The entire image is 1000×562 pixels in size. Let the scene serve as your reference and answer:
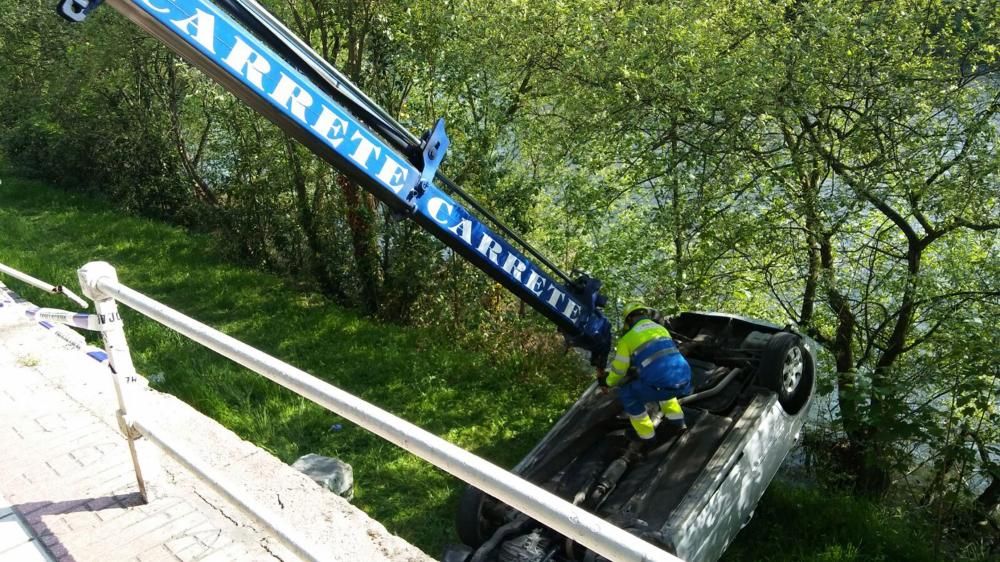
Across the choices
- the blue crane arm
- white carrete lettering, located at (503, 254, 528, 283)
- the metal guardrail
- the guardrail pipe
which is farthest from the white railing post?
white carrete lettering, located at (503, 254, 528, 283)

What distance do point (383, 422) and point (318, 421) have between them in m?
5.00

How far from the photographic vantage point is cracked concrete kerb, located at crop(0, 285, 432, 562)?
2.86 metres

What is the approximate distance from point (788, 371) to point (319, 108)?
13.8ft

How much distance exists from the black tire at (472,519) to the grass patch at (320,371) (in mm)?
580

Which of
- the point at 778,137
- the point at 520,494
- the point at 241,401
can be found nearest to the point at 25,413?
the point at 241,401

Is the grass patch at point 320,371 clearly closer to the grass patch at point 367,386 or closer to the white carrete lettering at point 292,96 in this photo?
the grass patch at point 367,386

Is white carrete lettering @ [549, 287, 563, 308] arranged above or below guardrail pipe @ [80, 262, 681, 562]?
above

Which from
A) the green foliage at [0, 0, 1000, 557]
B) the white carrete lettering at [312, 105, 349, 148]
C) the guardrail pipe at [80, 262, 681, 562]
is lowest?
the guardrail pipe at [80, 262, 681, 562]

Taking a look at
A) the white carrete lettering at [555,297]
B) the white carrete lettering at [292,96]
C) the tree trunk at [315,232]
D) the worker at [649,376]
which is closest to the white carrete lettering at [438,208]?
the white carrete lettering at [292,96]

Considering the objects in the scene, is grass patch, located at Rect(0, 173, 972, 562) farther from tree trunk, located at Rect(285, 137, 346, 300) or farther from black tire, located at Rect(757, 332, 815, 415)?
black tire, located at Rect(757, 332, 815, 415)

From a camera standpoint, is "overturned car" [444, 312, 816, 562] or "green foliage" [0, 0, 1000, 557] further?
"green foliage" [0, 0, 1000, 557]

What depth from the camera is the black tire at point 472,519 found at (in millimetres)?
4512

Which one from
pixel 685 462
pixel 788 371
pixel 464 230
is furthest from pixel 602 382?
pixel 464 230

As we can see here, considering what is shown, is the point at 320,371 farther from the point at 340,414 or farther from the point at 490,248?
the point at 340,414
